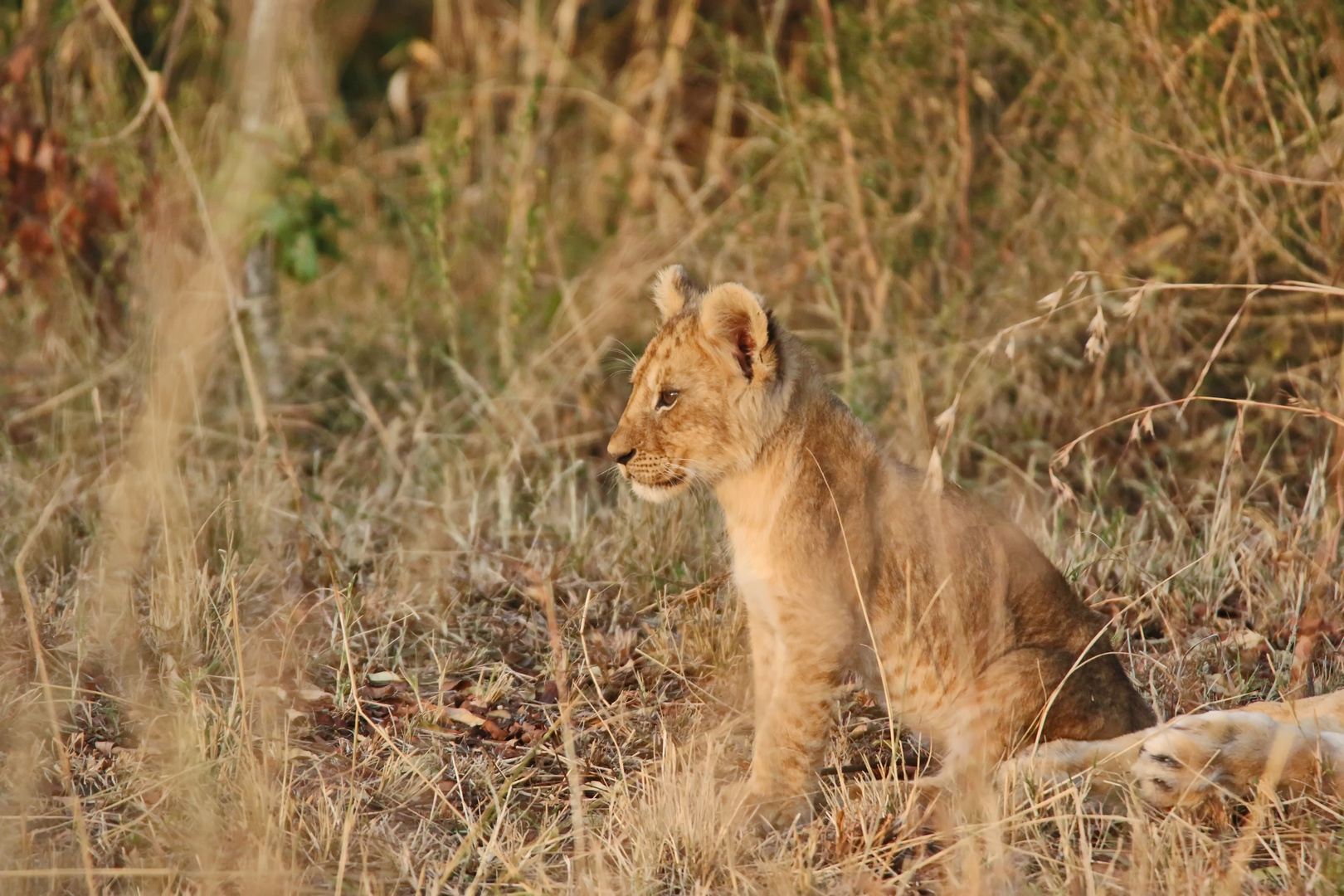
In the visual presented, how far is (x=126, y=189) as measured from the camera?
20.6 feet

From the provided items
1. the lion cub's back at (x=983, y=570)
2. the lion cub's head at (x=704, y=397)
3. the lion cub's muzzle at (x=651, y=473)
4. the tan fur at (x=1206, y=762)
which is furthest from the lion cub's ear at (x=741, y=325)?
the tan fur at (x=1206, y=762)

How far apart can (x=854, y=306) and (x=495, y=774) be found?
138 inches

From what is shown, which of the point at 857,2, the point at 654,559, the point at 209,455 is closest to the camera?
the point at 654,559

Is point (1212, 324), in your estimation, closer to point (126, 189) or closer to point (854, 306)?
point (854, 306)

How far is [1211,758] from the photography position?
10.2 ft

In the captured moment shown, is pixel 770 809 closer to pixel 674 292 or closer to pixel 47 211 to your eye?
pixel 674 292

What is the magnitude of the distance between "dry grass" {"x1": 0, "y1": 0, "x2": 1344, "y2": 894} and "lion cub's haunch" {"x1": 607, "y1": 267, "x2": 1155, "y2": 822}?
256mm

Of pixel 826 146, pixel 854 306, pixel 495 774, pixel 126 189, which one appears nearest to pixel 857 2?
pixel 826 146

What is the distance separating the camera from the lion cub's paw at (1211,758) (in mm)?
3096

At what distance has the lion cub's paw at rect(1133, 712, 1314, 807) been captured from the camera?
10.2 feet

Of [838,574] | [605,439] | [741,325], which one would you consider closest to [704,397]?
[741,325]

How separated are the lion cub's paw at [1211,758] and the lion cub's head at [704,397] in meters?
1.22

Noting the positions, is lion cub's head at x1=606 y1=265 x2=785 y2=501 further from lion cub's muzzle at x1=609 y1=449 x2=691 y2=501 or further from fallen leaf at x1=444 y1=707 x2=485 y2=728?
fallen leaf at x1=444 y1=707 x2=485 y2=728

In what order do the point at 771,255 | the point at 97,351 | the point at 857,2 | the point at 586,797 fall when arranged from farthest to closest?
the point at 857,2 → the point at 771,255 → the point at 97,351 → the point at 586,797
